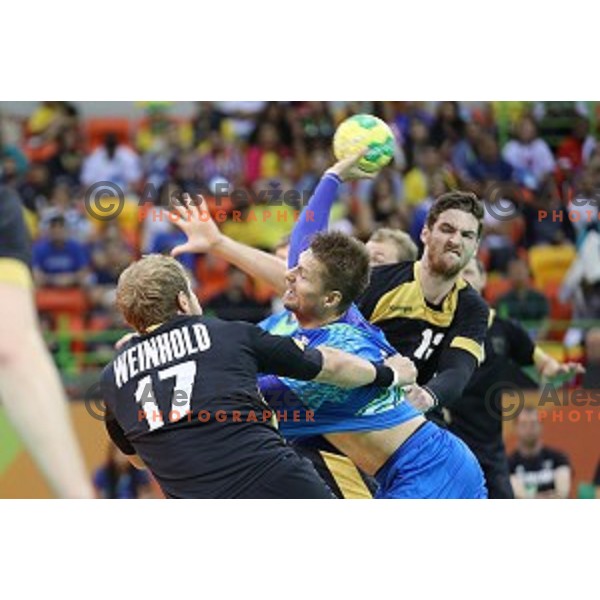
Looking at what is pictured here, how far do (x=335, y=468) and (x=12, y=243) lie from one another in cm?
232

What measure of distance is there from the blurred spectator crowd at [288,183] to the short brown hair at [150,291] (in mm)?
5573

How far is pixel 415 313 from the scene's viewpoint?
759 centimetres

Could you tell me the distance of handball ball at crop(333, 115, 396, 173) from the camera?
744 cm

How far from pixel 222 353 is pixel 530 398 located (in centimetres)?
538

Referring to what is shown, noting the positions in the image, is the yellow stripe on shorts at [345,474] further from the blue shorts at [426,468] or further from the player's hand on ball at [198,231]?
the player's hand on ball at [198,231]

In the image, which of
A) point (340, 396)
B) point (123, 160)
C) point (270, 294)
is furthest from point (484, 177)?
point (340, 396)

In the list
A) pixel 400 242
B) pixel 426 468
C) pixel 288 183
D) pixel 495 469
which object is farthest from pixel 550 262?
pixel 426 468

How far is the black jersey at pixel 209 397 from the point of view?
228 inches

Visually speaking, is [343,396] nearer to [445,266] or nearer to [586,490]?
[445,266]

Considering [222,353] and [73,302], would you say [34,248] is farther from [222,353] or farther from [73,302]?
[222,353]

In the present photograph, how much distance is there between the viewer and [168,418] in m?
5.79

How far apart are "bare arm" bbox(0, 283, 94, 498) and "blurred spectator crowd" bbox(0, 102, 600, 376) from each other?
9.78 feet

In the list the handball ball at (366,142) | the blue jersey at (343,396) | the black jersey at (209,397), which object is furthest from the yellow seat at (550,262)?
the black jersey at (209,397)

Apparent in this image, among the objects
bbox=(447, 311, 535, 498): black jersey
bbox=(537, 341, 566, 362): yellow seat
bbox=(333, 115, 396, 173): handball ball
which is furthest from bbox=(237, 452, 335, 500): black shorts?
bbox=(537, 341, 566, 362): yellow seat
